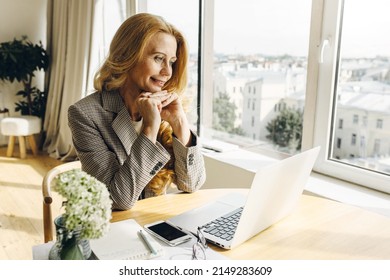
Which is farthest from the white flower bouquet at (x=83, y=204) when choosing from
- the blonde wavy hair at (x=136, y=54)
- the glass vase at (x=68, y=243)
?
the blonde wavy hair at (x=136, y=54)

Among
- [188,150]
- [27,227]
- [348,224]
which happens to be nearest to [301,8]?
[188,150]

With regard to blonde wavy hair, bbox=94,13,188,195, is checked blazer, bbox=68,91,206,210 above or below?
below

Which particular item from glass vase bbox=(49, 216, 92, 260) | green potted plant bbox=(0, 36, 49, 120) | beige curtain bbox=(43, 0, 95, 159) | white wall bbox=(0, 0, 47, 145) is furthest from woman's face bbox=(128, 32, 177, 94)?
white wall bbox=(0, 0, 47, 145)

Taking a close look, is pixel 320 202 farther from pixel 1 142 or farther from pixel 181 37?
pixel 1 142

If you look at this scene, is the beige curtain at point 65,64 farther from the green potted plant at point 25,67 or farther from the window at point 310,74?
the window at point 310,74

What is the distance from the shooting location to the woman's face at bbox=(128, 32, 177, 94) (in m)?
1.34

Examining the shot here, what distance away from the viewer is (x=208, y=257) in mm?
857

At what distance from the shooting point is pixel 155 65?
1.36 m

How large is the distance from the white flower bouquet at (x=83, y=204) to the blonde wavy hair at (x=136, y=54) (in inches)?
28.0

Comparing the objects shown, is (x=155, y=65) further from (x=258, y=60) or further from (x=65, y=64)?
(x=65, y=64)

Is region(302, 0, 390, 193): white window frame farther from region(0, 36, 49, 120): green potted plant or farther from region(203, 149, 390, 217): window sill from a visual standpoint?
region(0, 36, 49, 120): green potted plant

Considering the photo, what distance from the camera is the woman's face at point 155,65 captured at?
1.34 metres

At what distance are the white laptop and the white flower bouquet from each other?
313 mm

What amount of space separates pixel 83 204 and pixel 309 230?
0.64 m
